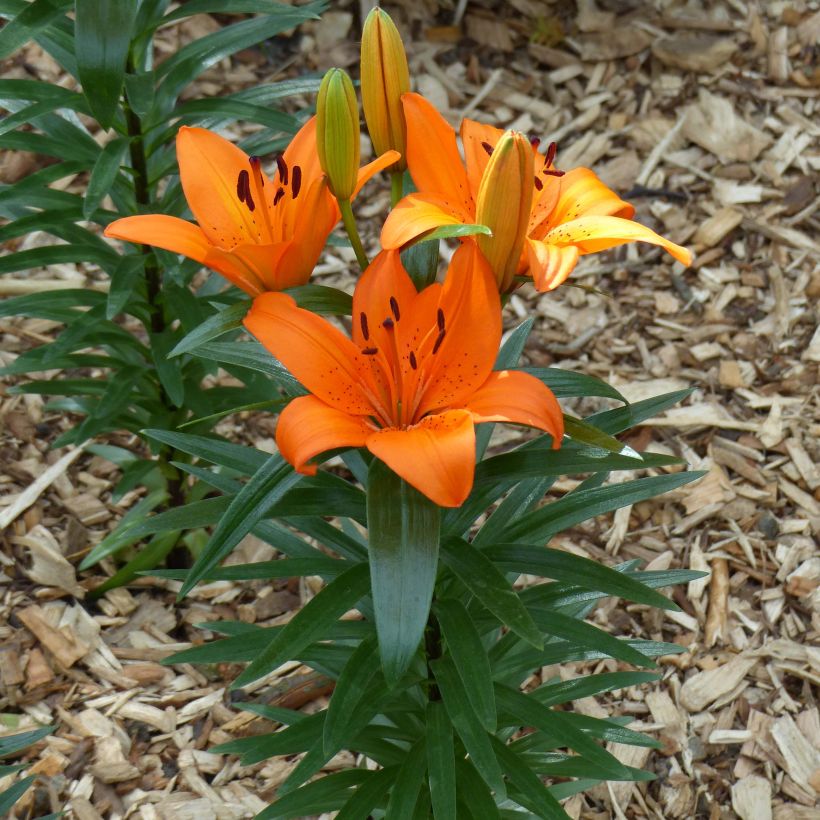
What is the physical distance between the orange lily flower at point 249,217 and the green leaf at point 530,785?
85 centimetres

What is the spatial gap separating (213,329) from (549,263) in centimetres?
43

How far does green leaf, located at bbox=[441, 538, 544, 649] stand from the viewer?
146cm

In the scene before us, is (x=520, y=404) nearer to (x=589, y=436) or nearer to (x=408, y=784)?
(x=589, y=436)

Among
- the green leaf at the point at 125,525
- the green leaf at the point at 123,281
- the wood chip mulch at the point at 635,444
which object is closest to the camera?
the green leaf at the point at 123,281

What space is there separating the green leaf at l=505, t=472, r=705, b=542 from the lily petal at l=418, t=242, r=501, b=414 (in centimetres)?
41

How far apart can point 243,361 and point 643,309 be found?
2023 millimetres

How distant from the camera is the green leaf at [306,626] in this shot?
1.49 m

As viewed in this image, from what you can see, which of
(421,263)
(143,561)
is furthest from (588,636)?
(143,561)

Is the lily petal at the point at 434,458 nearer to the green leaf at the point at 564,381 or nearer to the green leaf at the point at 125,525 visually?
the green leaf at the point at 564,381

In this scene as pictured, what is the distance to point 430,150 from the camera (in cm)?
146

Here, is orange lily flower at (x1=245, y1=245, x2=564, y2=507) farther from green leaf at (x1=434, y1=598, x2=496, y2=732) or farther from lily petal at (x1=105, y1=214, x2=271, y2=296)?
green leaf at (x1=434, y1=598, x2=496, y2=732)

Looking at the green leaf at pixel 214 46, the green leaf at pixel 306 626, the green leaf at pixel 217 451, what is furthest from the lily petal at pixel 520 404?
the green leaf at pixel 214 46

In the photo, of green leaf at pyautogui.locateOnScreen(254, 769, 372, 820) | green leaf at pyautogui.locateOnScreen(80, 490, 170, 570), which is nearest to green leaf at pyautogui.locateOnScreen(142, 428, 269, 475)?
green leaf at pyautogui.locateOnScreen(254, 769, 372, 820)

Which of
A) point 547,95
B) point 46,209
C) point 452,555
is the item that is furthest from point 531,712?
point 547,95
